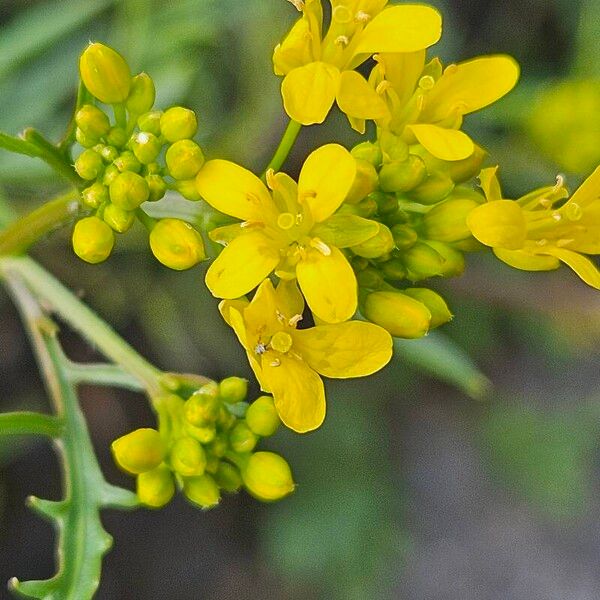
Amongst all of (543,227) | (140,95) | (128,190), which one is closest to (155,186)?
(128,190)

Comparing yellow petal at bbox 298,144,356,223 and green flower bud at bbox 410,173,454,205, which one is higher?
yellow petal at bbox 298,144,356,223

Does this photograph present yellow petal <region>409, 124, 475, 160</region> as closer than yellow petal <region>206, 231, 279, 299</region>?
No

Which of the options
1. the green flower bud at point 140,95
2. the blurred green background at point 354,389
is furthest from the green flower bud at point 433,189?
the blurred green background at point 354,389

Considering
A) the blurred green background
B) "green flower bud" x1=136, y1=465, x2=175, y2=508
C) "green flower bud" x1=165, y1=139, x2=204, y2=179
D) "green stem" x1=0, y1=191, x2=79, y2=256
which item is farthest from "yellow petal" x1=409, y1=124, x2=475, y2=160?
the blurred green background

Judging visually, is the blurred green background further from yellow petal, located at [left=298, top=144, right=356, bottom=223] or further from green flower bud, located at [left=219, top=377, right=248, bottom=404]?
yellow petal, located at [left=298, top=144, right=356, bottom=223]

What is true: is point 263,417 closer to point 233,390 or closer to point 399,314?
point 233,390

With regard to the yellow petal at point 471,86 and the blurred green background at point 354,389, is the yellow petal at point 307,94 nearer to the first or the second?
the yellow petal at point 471,86

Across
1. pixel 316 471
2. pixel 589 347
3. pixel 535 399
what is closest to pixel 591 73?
pixel 589 347
